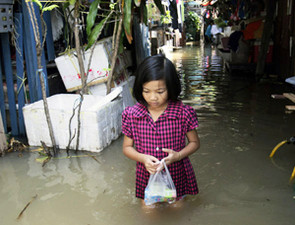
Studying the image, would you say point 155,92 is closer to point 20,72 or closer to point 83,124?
point 83,124

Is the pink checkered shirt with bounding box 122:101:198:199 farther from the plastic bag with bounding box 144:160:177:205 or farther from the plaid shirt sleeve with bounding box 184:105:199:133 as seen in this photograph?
the plastic bag with bounding box 144:160:177:205

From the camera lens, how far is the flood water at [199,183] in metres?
2.49

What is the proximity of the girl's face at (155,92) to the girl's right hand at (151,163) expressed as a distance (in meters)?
0.35

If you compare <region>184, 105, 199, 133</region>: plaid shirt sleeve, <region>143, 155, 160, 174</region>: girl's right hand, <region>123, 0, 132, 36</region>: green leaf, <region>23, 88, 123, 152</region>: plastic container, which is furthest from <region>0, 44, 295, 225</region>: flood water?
<region>123, 0, 132, 36</region>: green leaf

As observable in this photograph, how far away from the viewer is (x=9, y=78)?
13.5 feet

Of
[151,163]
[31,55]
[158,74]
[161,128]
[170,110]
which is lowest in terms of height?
[151,163]

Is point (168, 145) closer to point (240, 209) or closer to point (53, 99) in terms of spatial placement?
point (240, 209)

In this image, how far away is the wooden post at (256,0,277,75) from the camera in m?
7.35

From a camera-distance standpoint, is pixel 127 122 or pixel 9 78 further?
pixel 9 78

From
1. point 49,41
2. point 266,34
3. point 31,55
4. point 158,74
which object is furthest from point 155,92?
point 266,34

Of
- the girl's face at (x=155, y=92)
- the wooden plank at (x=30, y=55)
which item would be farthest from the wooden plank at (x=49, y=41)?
the girl's face at (x=155, y=92)

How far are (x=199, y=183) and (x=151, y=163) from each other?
1167 mm

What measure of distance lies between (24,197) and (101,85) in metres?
2.29

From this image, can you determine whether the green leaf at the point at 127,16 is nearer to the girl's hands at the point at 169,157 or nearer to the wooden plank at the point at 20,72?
the wooden plank at the point at 20,72
